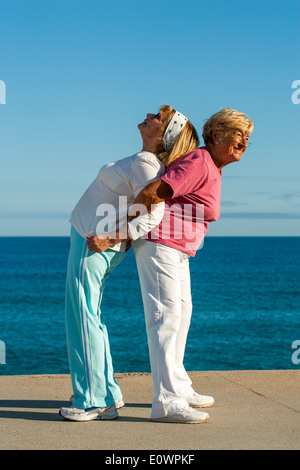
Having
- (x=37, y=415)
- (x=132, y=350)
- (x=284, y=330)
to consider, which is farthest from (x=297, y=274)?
(x=37, y=415)

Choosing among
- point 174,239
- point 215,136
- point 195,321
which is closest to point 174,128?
point 215,136

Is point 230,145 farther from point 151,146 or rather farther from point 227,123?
point 151,146

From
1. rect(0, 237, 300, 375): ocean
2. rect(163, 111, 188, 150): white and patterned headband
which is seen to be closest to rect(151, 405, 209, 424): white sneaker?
rect(163, 111, 188, 150): white and patterned headband

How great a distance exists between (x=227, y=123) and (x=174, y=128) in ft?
1.05

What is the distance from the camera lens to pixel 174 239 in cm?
385

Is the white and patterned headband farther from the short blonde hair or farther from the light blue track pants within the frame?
the light blue track pants

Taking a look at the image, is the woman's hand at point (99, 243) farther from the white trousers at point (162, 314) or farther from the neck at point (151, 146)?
the neck at point (151, 146)

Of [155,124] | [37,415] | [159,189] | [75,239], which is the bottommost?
[37,415]

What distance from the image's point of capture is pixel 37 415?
13.1 feet

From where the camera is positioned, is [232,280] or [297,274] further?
[297,274]

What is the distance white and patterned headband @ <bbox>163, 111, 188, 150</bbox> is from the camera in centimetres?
377

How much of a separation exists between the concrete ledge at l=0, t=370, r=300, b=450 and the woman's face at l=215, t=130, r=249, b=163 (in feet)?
5.13
